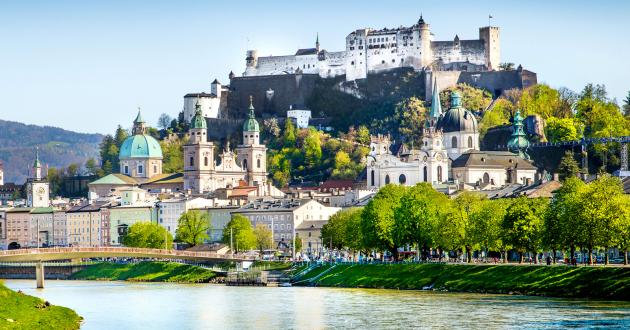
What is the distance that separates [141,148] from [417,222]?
95.1 m

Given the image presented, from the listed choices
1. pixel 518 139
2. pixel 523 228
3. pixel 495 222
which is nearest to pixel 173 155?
pixel 518 139

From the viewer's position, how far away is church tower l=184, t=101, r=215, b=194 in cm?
17462

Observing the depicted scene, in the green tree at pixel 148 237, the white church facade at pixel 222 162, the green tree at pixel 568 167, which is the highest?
the white church facade at pixel 222 162

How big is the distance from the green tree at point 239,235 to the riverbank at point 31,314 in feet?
179

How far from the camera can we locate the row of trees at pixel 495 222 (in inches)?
3132

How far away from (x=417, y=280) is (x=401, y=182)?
61918mm

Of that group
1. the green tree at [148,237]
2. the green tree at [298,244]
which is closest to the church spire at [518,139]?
the green tree at [298,244]

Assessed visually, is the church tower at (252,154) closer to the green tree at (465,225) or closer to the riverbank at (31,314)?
the green tree at (465,225)

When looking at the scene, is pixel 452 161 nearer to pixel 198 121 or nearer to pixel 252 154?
pixel 252 154

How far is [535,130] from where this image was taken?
16550cm

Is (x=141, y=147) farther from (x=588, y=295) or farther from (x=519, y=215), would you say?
(x=588, y=295)

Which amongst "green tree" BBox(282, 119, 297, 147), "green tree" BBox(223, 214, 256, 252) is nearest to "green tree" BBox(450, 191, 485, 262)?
"green tree" BBox(223, 214, 256, 252)

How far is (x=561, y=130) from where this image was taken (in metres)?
163

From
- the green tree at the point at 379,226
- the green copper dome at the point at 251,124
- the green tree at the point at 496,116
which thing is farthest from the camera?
the green copper dome at the point at 251,124
